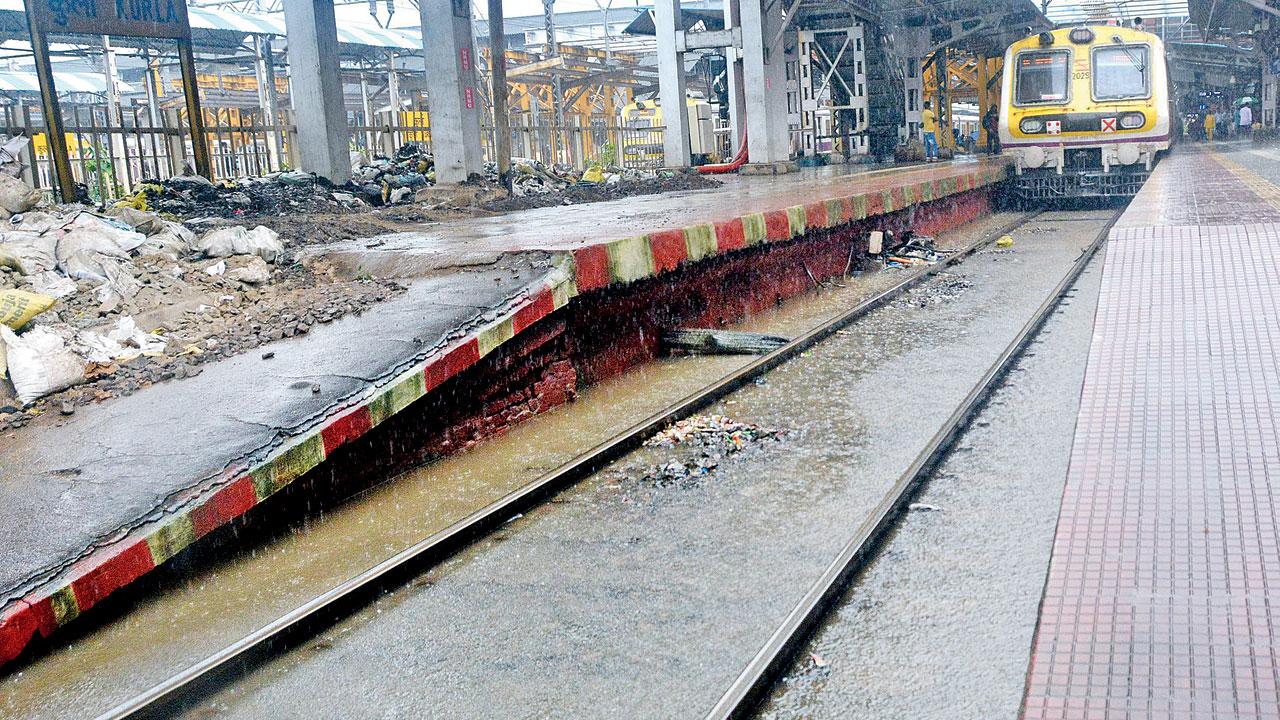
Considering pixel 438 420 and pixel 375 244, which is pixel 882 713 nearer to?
pixel 438 420

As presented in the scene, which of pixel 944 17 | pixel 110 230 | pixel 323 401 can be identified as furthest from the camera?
pixel 944 17

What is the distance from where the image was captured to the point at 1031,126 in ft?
54.3

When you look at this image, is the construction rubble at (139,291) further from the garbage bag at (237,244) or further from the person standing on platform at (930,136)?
the person standing on platform at (930,136)

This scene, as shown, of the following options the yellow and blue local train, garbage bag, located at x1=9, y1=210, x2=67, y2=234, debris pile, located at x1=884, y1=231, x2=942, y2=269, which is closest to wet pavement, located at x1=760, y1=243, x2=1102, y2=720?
garbage bag, located at x1=9, y1=210, x2=67, y2=234

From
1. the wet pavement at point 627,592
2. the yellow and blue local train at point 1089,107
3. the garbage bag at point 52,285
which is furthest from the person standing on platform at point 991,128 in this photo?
the garbage bag at point 52,285

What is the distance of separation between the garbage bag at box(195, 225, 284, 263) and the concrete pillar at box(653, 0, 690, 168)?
1135 centimetres

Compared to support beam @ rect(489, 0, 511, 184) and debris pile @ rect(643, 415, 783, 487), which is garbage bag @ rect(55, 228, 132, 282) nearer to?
debris pile @ rect(643, 415, 783, 487)

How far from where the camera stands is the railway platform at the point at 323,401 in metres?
3.57

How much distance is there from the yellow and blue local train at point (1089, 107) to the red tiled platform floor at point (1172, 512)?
12564 millimetres

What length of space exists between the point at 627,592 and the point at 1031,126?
15.0 m

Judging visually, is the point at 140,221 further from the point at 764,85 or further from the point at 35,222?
the point at 764,85

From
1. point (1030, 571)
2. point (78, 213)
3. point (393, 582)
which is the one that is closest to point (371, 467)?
point (393, 582)

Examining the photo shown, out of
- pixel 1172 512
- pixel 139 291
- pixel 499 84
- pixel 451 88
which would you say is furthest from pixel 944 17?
pixel 1172 512

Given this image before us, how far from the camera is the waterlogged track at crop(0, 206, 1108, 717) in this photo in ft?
9.79
